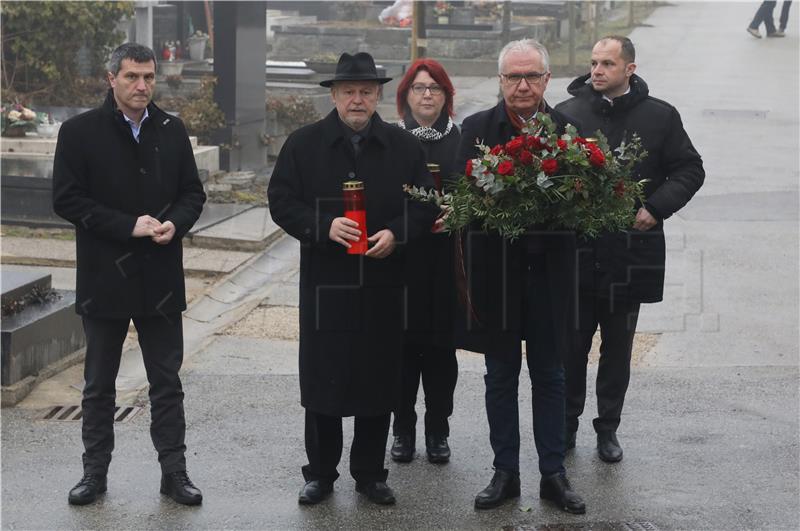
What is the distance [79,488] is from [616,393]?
2634mm

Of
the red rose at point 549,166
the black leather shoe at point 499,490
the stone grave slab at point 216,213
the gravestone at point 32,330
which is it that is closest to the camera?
the red rose at point 549,166

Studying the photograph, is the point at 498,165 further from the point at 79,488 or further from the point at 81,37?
the point at 81,37

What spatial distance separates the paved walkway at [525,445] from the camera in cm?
572

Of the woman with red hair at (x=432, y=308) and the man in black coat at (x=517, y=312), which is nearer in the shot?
the man in black coat at (x=517, y=312)

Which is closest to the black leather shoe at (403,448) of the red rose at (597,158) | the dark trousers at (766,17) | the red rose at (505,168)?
the red rose at (505,168)

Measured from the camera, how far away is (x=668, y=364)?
331 inches

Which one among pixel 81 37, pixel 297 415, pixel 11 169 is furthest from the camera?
pixel 81 37

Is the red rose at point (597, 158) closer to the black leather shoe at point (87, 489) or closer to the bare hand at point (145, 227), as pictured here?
the bare hand at point (145, 227)

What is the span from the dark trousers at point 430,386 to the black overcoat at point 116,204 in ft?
4.22

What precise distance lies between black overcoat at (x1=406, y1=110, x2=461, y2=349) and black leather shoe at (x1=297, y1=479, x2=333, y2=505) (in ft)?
2.82

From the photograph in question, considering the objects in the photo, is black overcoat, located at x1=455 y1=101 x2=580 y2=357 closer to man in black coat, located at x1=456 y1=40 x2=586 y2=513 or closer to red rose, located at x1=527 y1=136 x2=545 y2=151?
man in black coat, located at x1=456 y1=40 x2=586 y2=513

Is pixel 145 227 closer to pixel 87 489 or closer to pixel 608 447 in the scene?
pixel 87 489

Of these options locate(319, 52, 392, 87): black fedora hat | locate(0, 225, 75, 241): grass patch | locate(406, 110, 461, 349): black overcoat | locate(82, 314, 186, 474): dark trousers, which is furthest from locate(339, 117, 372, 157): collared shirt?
→ locate(0, 225, 75, 241): grass patch

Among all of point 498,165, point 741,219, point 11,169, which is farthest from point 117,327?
point 741,219
